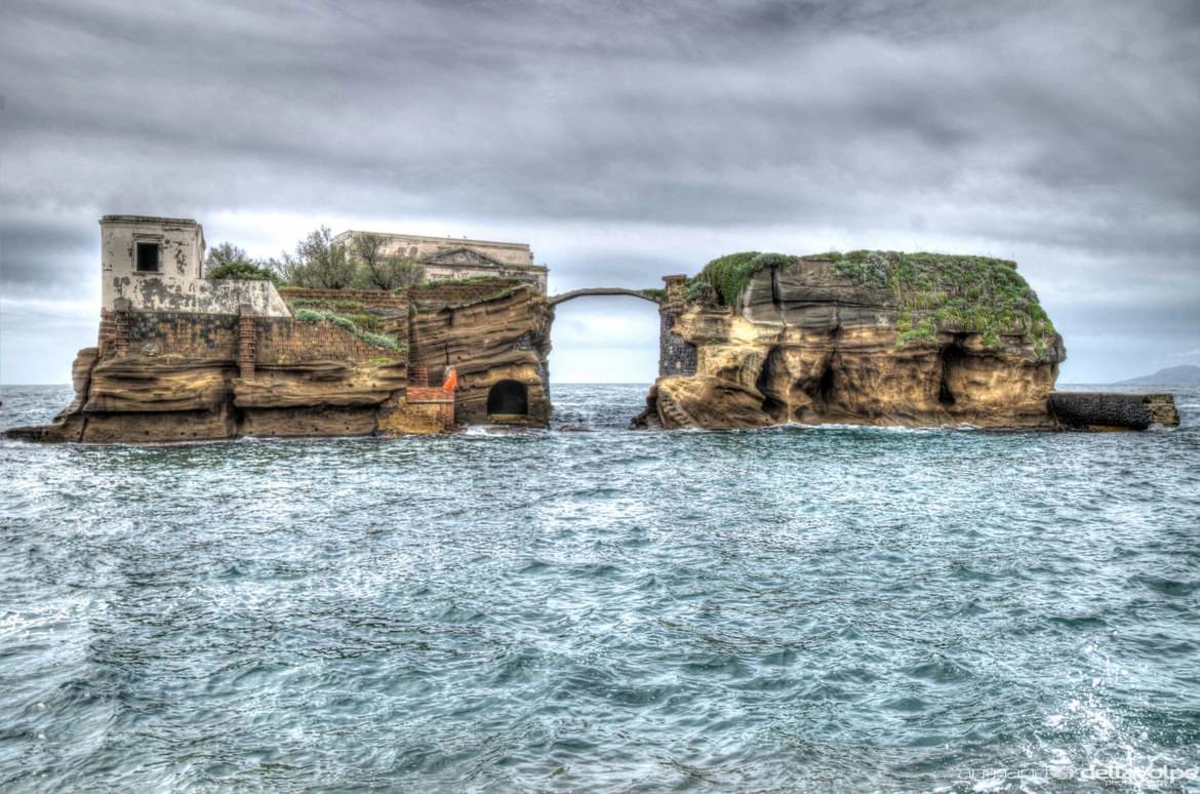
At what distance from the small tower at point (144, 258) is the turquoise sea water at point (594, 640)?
40.3 feet

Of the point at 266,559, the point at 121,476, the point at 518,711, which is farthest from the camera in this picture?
the point at 121,476

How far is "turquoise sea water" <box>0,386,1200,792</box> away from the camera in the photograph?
18.9ft

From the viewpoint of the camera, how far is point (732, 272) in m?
35.2

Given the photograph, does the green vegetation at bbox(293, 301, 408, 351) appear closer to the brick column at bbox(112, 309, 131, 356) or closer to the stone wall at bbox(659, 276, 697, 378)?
the brick column at bbox(112, 309, 131, 356)

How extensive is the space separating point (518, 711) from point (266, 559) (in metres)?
5.98

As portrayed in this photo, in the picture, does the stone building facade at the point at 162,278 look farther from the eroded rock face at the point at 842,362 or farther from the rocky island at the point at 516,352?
the eroded rock face at the point at 842,362

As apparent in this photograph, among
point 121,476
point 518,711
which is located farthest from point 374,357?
point 518,711

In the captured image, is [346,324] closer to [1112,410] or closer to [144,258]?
[144,258]

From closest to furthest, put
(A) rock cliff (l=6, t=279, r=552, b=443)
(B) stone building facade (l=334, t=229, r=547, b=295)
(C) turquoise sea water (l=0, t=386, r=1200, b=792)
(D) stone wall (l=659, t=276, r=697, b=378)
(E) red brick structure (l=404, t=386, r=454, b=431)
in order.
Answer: (C) turquoise sea water (l=0, t=386, r=1200, b=792), (A) rock cliff (l=6, t=279, r=552, b=443), (E) red brick structure (l=404, t=386, r=454, b=431), (D) stone wall (l=659, t=276, r=697, b=378), (B) stone building facade (l=334, t=229, r=547, b=295)

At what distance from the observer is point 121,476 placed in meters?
18.6

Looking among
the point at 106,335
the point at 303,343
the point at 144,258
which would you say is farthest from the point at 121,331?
the point at 303,343

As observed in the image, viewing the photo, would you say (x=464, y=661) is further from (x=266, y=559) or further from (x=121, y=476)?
(x=121, y=476)

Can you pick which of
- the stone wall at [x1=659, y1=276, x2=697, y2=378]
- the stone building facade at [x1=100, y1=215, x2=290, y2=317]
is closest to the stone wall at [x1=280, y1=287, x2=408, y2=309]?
the stone building facade at [x1=100, y1=215, x2=290, y2=317]

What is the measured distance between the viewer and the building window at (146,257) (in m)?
28.0
